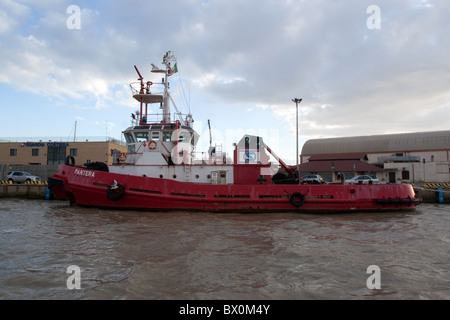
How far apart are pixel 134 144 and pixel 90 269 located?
23.7ft

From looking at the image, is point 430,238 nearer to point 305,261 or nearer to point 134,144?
point 305,261

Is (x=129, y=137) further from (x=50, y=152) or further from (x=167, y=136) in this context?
(x=50, y=152)

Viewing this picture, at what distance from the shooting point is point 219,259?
469 centimetres

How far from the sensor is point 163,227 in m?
7.09

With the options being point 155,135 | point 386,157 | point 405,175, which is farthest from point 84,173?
point 386,157

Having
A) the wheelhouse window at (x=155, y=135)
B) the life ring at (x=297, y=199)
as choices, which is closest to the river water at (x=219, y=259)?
the life ring at (x=297, y=199)

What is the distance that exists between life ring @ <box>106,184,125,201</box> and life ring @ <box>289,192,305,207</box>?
227 inches

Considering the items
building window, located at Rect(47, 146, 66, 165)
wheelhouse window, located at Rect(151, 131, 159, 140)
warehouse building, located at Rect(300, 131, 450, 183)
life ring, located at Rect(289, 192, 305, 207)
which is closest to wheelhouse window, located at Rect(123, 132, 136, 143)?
wheelhouse window, located at Rect(151, 131, 159, 140)

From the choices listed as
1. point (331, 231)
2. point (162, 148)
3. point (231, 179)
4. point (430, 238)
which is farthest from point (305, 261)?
point (162, 148)

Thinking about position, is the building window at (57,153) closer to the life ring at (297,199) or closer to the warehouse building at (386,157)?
the warehouse building at (386,157)

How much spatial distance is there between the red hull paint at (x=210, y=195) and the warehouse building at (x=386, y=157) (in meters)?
13.1

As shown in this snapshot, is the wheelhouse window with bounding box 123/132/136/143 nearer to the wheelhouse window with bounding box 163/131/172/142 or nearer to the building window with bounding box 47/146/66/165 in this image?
the wheelhouse window with bounding box 163/131/172/142

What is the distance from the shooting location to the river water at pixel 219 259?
3545mm

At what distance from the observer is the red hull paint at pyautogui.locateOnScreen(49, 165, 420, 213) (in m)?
9.55
